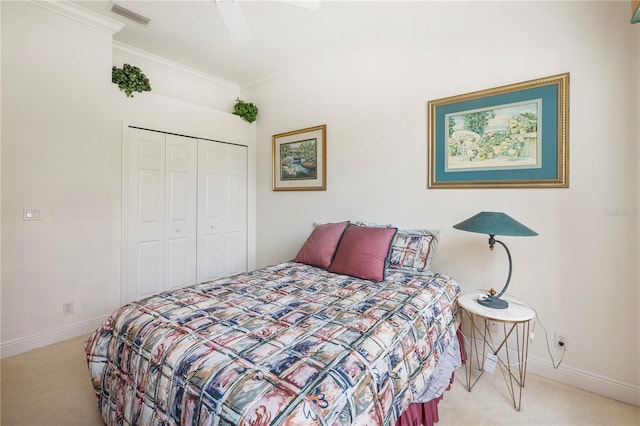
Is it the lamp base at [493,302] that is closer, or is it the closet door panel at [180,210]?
the lamp base at [493,302]

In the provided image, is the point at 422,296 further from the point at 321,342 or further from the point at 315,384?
the point at 315,384

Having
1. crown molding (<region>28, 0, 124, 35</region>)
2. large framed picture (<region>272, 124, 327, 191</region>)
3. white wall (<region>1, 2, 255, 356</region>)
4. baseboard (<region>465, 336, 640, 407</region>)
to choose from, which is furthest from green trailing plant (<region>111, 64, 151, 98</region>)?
baseboard (<region>465, 336, 640, 407</region>)

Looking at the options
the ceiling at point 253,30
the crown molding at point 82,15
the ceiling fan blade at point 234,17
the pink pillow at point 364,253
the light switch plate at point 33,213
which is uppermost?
the ceiling at point 253,30

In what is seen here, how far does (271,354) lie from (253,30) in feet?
9.46

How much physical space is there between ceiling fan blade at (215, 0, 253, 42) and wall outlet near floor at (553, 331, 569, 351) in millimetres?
2905

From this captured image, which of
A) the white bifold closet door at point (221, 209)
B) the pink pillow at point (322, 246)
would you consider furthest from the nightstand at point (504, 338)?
the white bifold closet door at point (221, 209)

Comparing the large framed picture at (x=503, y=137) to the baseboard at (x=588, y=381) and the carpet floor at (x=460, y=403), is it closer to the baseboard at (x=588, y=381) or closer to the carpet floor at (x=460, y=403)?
the baseboard at (x=588, y=381)

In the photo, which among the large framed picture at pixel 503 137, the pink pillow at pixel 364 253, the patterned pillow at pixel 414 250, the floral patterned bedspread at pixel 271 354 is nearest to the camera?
the floral patterned bedspread at pixel 271 354

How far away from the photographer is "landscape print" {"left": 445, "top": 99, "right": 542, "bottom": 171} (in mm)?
2051

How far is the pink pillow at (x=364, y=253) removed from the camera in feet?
7.01

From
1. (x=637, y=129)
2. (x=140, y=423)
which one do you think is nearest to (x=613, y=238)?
(x=637, y=129)

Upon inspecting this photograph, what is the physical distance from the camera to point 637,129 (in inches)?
67.6

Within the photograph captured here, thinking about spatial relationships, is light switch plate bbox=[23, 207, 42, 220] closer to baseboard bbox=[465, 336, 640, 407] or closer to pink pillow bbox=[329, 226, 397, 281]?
pink pillow bbox=[329, 226, 397, 281]

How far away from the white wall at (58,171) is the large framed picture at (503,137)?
2921 mm
